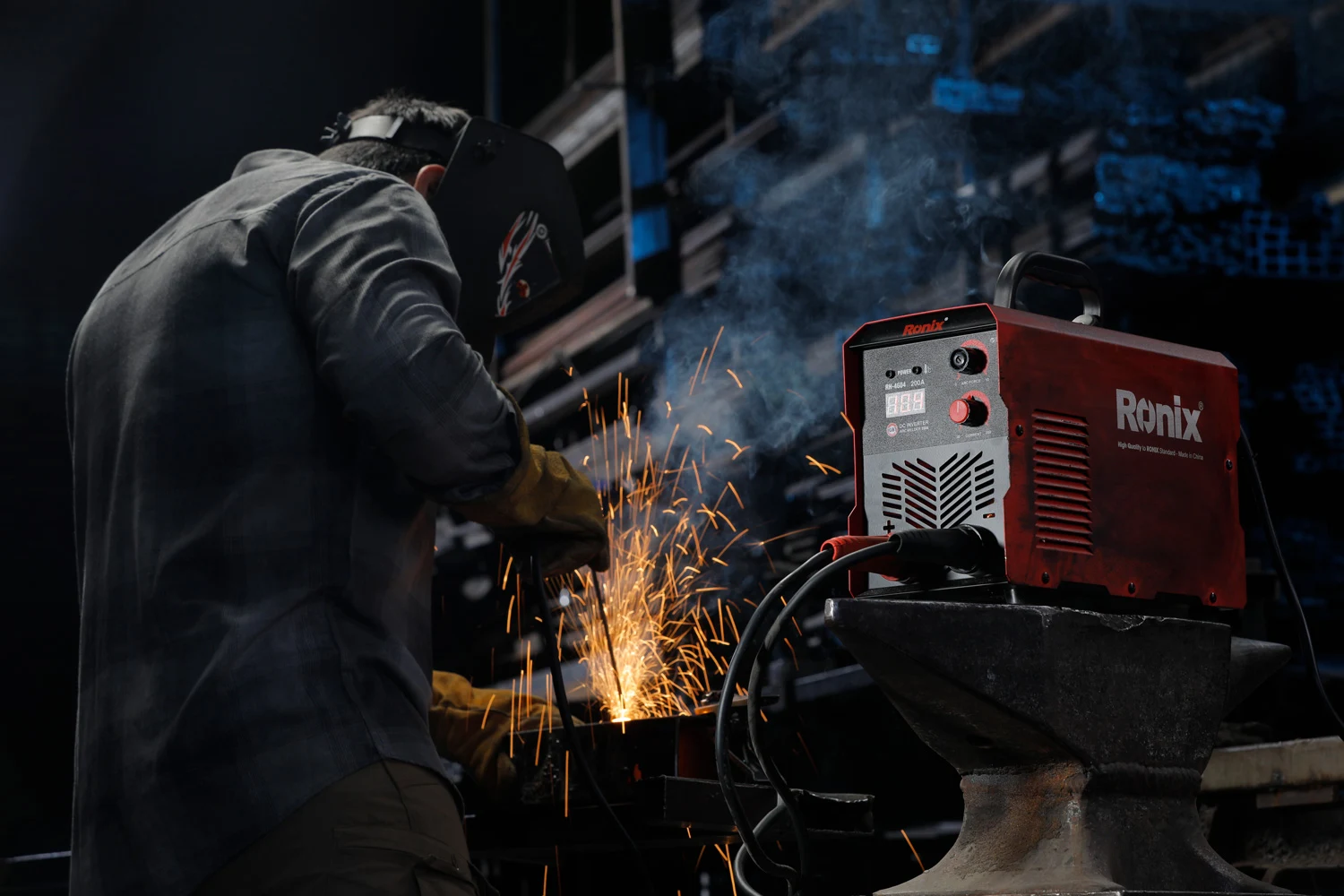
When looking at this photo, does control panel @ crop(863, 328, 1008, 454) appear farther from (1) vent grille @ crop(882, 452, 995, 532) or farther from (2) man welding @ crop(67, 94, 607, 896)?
(2) man welding @ crop(67, 94, 607, 896)

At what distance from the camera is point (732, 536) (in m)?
3.49

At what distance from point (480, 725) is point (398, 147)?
94cm

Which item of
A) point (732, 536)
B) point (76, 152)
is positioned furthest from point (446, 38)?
point (732, 536)

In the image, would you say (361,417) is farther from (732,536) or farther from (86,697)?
(732,536)

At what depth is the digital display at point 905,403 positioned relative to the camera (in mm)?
1310

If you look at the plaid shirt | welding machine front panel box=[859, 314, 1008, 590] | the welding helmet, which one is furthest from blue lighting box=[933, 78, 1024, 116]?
welding machine front panel box=[859, 314, 1008, 590]

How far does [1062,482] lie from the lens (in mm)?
1277

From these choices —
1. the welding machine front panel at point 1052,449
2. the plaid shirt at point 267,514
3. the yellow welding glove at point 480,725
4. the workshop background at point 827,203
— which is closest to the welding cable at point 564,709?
the plaid shirt at point 267,514

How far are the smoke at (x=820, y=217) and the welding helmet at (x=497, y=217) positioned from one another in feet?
4.53

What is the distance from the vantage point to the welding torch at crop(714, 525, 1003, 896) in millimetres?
1220

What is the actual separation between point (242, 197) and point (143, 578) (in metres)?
0.49

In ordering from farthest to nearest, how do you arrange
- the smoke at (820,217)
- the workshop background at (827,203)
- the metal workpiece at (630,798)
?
the smoke at (820,217) < the workshop background at (827,203) < the metal workpiece at (630,798)

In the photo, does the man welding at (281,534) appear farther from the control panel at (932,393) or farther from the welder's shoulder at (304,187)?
the control panel at (932,393)

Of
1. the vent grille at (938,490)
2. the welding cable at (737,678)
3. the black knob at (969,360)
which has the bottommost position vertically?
the welding cable at (737,678)
